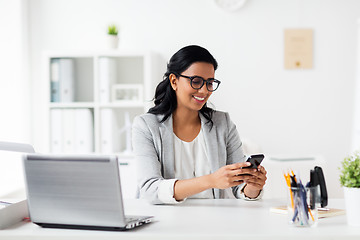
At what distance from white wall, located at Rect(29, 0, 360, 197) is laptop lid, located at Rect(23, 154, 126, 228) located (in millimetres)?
2649

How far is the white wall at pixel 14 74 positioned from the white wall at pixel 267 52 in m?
0.21

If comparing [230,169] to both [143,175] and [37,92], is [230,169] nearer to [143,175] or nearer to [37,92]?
[143,175]

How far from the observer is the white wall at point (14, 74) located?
12.1 feet

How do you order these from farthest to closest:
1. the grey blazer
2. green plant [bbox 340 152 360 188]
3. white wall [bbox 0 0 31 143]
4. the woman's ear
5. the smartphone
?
1. white wall [bbox 0 0 31 143]
2. the woman's ear
3. the grey blazer
4. the smartphone
5. green plant [bbox 340 152 360 188]

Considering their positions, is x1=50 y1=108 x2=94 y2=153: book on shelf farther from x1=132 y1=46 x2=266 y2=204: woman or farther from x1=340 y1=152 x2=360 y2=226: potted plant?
x1=340 y1=152 x2=360 y2=226: potted plant

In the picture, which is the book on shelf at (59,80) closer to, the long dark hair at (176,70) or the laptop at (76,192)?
the long dark hair at (176,70)

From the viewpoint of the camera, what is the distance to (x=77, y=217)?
1410mm

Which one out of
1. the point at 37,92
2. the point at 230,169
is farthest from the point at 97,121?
the point at 230,169

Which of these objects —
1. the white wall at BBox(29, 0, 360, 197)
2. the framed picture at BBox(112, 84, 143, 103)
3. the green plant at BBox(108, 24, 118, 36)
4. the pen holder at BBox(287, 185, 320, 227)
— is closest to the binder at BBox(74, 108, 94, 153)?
the framed picture at BBox(112, 84, 143, 103)

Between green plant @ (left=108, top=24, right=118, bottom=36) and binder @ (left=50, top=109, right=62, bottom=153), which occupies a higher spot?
green plant @ (left=108, top=24, right=118, bottom=36)

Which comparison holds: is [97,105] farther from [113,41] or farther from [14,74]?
[14,74]

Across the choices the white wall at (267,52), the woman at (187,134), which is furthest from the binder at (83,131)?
the woman at (187,134)

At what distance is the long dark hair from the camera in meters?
2.06

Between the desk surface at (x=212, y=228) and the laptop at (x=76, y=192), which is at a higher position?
the laptop at (x=76, y=192)
